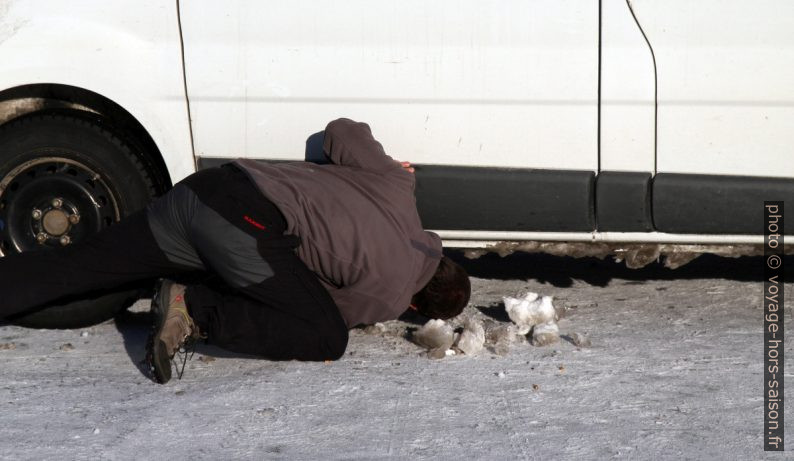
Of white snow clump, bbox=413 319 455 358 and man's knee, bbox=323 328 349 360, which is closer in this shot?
man's knee, bbox=323 328 349 360

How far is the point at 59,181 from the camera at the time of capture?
4320 millimetres

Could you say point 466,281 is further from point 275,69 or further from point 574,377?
point 275,69

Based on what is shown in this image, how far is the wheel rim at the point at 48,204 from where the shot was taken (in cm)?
432

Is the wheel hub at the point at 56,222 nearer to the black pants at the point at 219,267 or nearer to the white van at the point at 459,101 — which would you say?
the white van at the point at 459,101

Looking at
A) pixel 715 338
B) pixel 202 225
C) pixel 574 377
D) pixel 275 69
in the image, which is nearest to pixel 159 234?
pixel 202 225

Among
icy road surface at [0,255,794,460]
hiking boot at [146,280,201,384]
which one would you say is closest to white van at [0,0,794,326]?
icy road surface at [0,255,794,460]

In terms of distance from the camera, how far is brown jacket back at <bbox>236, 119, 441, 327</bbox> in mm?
3846

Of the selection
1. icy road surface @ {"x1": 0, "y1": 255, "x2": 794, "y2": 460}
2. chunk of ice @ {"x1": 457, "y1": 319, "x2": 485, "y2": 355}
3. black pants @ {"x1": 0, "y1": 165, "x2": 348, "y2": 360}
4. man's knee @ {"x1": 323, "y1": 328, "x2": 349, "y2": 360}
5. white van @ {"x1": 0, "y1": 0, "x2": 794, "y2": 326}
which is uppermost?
white van @ {"x1": 0, "y1": 0, "x2": 794, "y2": 326}

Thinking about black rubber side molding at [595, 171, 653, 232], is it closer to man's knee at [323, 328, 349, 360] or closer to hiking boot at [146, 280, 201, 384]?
man's knee at [323, 328, 349, 360]

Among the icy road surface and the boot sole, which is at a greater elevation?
the boot sole

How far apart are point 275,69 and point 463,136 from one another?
77 centimetres

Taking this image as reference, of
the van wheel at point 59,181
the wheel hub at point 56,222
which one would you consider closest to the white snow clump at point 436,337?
the van wheel at point 59,181

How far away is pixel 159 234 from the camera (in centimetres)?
386

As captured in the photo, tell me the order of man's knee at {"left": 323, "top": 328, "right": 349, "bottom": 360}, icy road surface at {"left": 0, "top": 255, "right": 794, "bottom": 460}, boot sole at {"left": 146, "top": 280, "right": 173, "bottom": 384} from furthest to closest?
man's knee at {"left": 323, "top": 328, "right": 349, "bottom": 360}
boot sole at {"left": 146, "top": 280, "right": 173, "bottom": 384}
icy road surface at {"left": 0, "top": 255, "right": 794, "bottom": 460}
